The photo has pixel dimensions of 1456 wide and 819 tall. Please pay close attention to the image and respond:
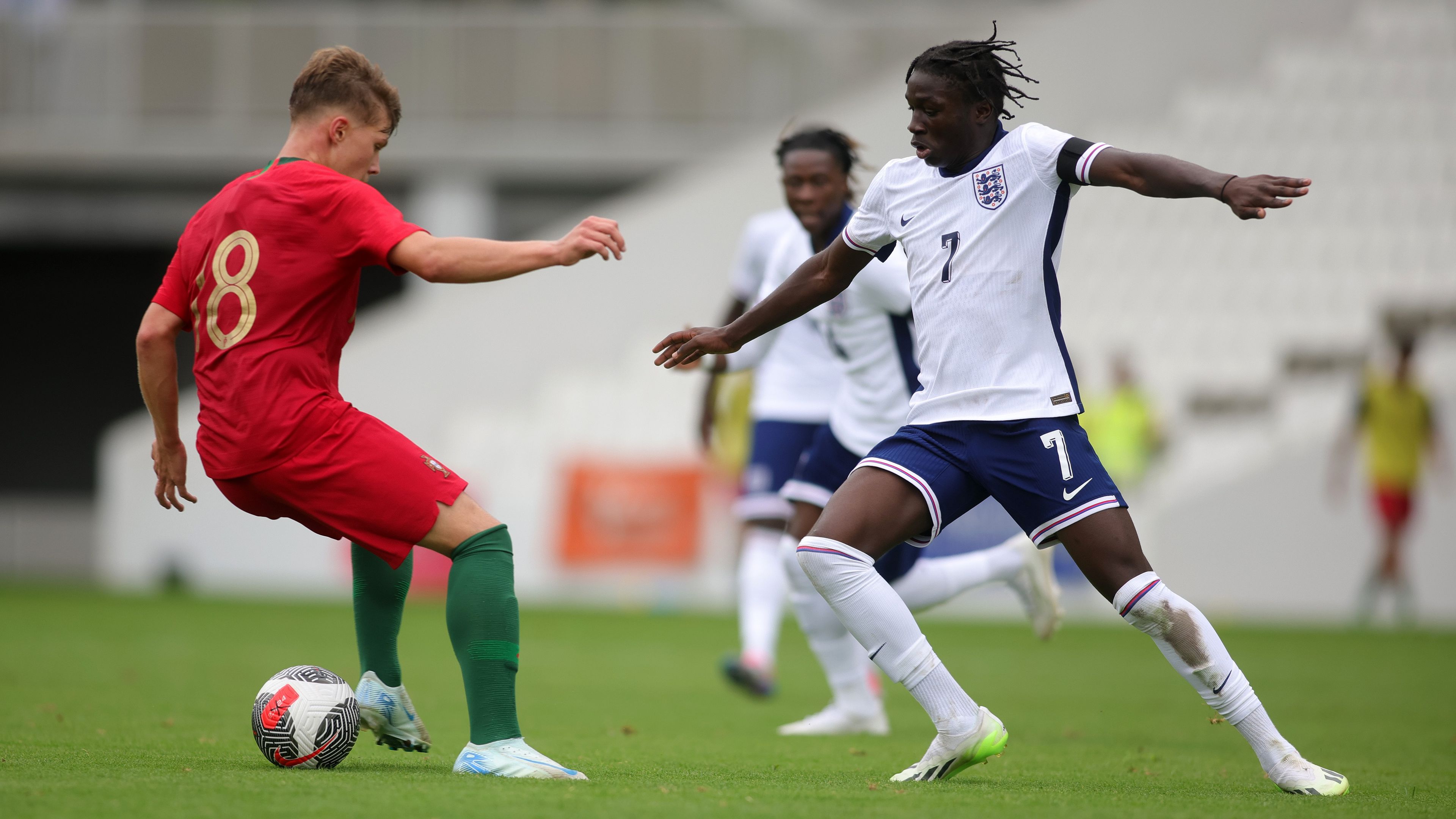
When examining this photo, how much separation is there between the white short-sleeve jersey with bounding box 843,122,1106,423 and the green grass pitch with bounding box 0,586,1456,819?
1.20 m

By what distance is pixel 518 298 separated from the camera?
2028cm

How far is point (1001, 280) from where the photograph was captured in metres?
4.72

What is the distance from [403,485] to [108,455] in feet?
54.2

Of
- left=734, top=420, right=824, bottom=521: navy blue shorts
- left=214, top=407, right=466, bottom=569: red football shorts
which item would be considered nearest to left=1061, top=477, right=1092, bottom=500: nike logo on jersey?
left=214, top=407, right=466, bottom=569: red football shorts

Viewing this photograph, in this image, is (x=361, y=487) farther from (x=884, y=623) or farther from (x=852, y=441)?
(x=852, y=441)

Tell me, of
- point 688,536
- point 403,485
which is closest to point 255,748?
point 403,485

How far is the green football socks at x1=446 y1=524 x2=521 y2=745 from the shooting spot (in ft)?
14.8

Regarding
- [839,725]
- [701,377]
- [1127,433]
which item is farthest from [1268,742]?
[701,377]

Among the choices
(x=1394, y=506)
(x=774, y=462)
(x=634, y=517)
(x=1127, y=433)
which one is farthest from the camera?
(x=634, y=517)

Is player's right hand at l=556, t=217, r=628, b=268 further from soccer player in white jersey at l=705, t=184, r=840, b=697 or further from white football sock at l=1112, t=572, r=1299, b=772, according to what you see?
soccer player in white jersey at l=705, t=184, r=840, b=697

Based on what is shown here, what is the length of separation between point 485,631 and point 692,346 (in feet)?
3.66

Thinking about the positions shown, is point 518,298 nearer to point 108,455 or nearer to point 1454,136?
point 108,455

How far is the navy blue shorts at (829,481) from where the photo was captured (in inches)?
253

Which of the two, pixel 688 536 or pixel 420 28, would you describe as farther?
pixel 420 28
